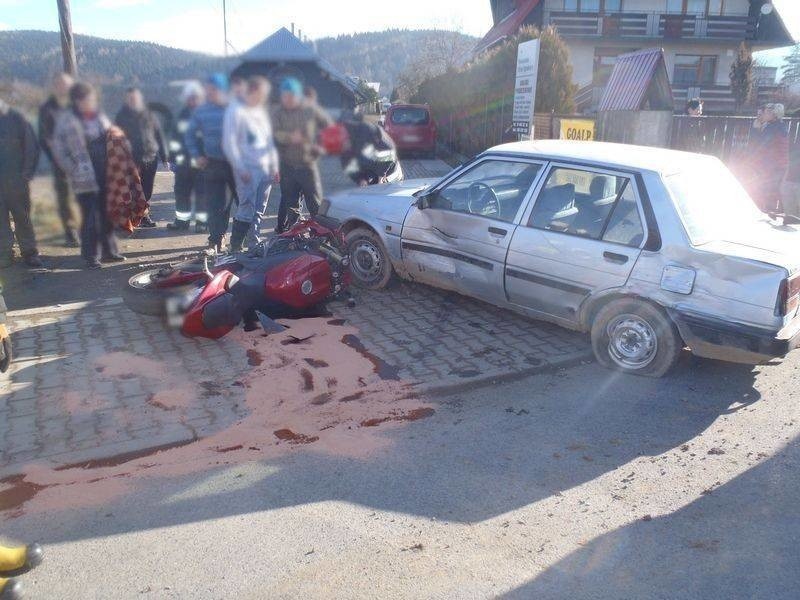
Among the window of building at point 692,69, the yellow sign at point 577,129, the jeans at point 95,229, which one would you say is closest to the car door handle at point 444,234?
the jeans at point 95,229

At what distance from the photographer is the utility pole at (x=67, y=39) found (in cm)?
581

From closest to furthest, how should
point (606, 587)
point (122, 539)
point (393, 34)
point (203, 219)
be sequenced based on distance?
point (606, 587) → point (122, 539) → point (203, 219) → point (393, 34)

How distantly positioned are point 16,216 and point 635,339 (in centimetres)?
633

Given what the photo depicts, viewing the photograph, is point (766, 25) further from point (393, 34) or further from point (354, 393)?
point (354, 393)

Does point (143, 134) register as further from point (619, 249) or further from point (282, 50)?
point (619, 249)

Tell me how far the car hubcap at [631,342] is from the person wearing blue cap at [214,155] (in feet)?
13.5

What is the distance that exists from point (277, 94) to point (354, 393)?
12.7 feet

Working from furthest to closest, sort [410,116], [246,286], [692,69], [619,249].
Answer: [692,69] → [410,116] → [246,286] → [619,249]

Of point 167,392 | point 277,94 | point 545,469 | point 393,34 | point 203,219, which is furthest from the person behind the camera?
point 393,34

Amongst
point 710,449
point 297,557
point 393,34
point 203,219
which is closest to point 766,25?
point 393,34

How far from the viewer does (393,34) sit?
135 feet

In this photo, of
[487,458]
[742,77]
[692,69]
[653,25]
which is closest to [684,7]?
[653,25]

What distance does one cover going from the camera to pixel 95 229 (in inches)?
297

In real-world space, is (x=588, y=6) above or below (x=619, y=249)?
above
